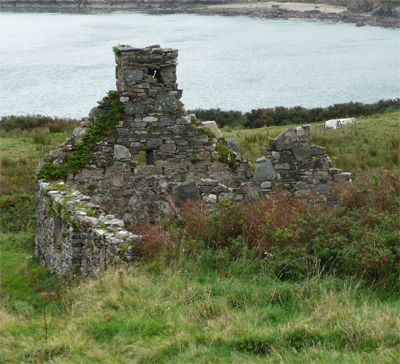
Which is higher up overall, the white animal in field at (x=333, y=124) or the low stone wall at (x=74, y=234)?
the low stone wall at (x=74, y=234)

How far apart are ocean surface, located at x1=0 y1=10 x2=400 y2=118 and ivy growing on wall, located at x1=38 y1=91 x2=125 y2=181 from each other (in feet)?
82.2

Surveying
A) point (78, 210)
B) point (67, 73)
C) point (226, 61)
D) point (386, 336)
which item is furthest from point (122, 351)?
point (226, 61)

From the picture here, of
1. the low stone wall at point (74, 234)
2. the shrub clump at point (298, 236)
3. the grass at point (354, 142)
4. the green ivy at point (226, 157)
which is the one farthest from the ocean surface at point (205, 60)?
the shrub clump at point (298, 236)

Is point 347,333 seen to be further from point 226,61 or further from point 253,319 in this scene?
point 226,61

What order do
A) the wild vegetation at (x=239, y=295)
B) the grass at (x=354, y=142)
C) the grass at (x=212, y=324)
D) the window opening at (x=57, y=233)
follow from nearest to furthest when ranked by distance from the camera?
the grass at (x=212, y=324), the wild vegetation at (x=239, y=295), the window opening at (x=57, y=233), the grass at (x=354, y=142)

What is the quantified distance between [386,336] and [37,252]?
337 inches

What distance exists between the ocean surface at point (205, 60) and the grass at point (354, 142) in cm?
1540

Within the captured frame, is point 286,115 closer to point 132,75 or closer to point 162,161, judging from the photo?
point 162,161

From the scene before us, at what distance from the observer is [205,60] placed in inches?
2387

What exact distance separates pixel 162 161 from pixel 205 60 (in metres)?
50.8

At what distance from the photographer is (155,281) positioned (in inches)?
261

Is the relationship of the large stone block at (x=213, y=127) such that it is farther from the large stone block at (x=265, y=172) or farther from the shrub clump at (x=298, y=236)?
the shrub clump at (x=298, y=236)

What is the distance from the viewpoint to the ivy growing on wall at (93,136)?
11.5 meters

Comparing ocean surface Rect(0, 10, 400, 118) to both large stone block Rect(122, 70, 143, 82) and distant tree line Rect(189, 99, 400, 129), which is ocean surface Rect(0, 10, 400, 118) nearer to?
distant tree line Rect(189, 99, 400, 129)
